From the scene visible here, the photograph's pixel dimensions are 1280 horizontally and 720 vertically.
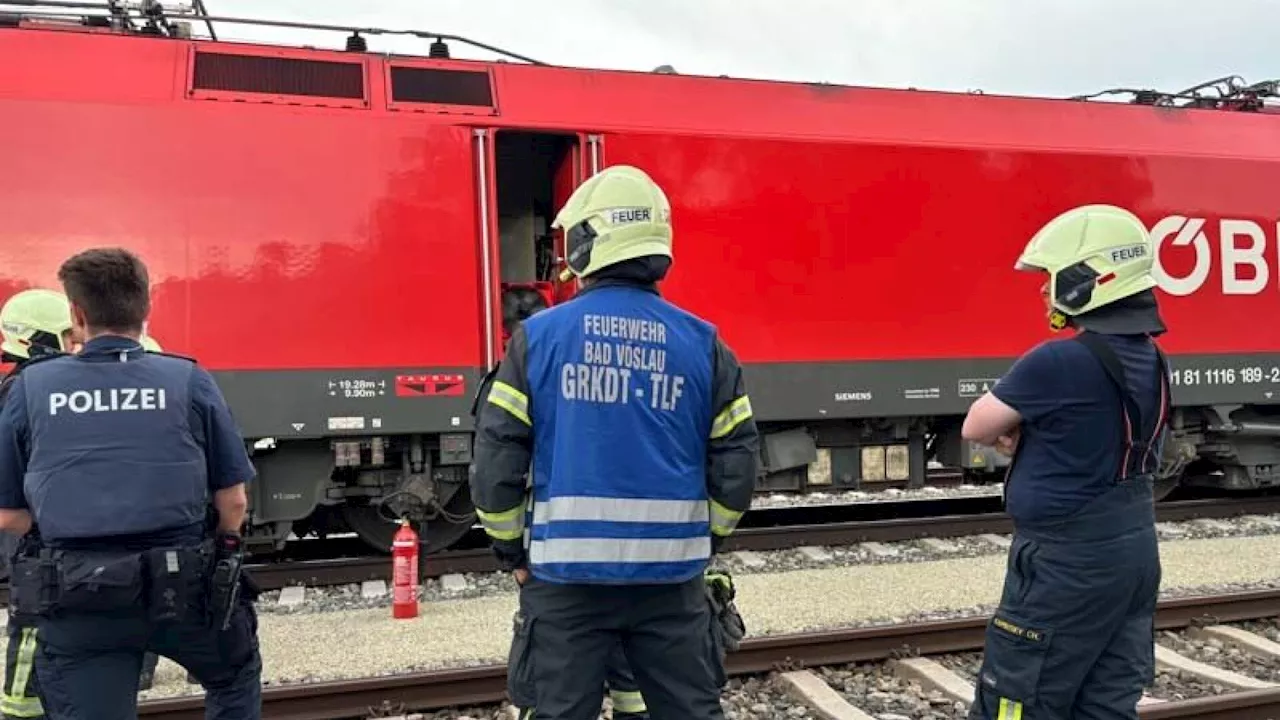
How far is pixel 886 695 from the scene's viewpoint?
4.47 metres

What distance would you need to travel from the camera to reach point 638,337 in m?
2.41

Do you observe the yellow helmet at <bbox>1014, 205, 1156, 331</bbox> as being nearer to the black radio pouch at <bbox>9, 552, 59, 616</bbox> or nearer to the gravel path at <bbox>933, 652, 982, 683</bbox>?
the gravel path at <bbox>933, 652, 982, 683</bbox>

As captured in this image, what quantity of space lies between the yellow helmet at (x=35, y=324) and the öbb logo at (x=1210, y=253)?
7.88 meters

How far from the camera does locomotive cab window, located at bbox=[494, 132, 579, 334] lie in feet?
24.2

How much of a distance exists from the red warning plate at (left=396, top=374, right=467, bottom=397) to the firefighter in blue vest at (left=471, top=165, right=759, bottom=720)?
4.26 meters

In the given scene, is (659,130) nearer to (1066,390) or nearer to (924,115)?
(924,115)

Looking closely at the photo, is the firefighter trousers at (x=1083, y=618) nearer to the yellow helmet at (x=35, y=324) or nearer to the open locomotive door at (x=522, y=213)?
the yellow helmet at (x=35, y=324)

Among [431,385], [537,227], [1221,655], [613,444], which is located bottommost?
[1221,655]

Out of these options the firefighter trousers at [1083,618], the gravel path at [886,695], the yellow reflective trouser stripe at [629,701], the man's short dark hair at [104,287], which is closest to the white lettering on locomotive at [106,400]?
the man's short dark hair at [104,287]

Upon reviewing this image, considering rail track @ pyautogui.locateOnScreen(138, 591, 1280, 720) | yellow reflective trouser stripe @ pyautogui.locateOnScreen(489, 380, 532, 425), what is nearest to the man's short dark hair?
yellow reflective trouser stripe @ pyautogui.locateOnScreen(489, 380, 532, 425)

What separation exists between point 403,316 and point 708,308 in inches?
87.2

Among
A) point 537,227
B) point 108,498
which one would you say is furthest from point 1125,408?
A: point 537,227

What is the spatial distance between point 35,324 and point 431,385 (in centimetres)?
306

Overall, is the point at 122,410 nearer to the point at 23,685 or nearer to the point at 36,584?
the point at 36,584
